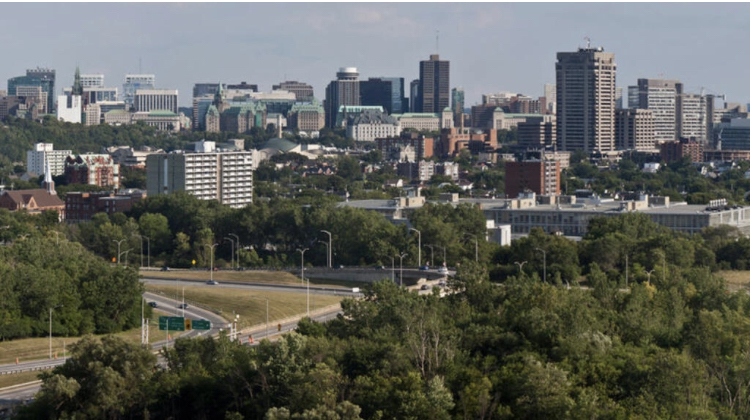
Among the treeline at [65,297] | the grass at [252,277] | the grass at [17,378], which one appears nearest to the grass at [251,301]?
the treeline at [65,297]

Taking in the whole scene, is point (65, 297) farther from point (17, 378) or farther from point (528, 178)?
point (528, 178)

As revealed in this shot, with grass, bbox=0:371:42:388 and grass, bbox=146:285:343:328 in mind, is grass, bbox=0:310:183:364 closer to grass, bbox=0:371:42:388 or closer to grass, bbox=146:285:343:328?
grass, bbox=0:371:42:388

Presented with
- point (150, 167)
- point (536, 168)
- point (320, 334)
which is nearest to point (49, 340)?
point (320, 334)

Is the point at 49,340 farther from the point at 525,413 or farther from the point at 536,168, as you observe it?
the point at 536,168

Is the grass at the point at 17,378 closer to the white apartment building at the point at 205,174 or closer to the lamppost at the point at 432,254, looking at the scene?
the lamppost at the point at 432,254

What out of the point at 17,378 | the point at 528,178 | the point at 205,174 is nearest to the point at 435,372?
the point at 17,378

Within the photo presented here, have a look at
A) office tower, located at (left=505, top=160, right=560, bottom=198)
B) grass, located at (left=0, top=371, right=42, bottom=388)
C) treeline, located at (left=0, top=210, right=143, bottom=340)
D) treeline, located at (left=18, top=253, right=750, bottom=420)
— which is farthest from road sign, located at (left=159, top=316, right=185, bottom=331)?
office tower, located at (left=505, top=160, right=560, bottom=198)
